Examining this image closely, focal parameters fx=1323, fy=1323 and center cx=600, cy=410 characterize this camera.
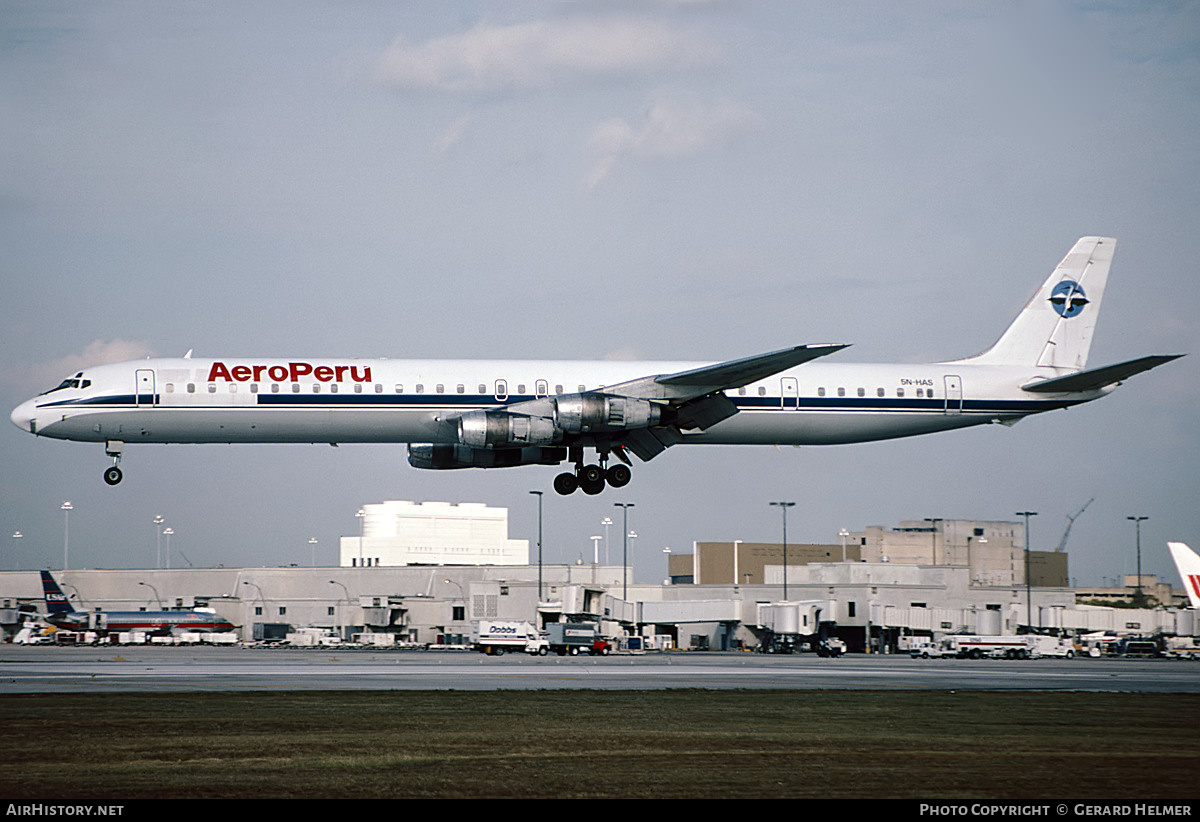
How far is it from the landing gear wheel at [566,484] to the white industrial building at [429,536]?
137642 millimetres

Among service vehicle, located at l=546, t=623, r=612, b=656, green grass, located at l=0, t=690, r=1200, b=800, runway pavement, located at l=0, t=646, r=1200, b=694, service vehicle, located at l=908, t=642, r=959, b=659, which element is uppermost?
green grass, located at l=0, t=690, r=1200, b=800

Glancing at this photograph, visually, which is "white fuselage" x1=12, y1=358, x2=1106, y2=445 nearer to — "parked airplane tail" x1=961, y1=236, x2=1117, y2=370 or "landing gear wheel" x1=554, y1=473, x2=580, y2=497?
"landing gear wheel" x1=554, y1=473, x2=580, y2=497

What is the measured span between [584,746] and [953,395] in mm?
36073

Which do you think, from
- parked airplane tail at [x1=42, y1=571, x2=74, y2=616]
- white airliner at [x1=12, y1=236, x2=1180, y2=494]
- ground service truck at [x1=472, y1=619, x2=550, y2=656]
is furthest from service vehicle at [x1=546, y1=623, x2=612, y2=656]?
parked airplane tail at [x1=42, y1=571, x2=74, y2=616]

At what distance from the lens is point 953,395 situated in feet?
196

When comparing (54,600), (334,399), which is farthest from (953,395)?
(54,600)

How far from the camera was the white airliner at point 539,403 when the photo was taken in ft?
171

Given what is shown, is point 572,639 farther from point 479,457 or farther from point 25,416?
point 25,416

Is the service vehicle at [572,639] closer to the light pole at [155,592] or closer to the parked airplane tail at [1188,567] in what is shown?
the parked airplane tail at [1188,567]

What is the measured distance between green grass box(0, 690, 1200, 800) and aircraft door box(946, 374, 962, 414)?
1992cm

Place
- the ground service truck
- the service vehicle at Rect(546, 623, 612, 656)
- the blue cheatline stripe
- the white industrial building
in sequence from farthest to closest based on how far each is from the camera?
1. the white industrial building
2. the service vehicle at Rect(546, 623, 612, 656)
3. the ground service truck
4. the blue cheatline stripe

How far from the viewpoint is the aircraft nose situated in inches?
2074

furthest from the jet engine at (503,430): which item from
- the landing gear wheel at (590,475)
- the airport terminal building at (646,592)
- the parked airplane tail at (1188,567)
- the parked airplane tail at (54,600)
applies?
the parked airplane tail at (54,600)
